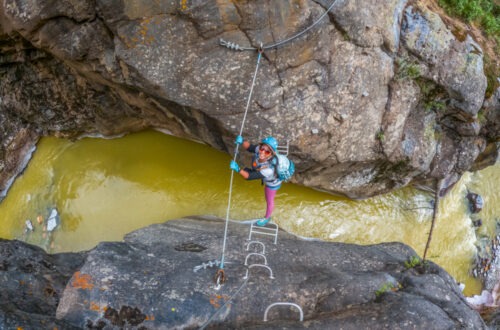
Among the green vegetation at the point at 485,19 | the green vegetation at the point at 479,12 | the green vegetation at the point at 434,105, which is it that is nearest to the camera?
the green vegetation at the point at 434,105

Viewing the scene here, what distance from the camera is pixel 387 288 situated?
552cm

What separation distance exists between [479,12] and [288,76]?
5.04m

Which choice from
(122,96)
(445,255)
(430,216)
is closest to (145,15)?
(122,96)

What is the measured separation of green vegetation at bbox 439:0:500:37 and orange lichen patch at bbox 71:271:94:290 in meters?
8.41

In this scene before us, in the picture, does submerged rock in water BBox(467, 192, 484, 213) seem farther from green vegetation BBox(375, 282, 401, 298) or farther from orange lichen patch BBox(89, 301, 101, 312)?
orange lichen patch BBox(89, 301, 101, 312)

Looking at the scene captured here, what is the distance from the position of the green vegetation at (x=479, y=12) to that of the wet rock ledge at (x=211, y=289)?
5504mm

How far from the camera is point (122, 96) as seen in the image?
7.83 m

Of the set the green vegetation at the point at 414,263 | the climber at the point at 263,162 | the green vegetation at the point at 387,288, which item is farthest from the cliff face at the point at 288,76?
the green vegetation at the point at 387,288

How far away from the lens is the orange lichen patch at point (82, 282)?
4738mm

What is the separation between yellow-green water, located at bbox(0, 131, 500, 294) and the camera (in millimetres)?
8867

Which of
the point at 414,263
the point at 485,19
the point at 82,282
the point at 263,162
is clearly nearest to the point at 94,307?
the point at 82,282

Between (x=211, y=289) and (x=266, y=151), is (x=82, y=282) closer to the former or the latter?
(x=211, y=289)

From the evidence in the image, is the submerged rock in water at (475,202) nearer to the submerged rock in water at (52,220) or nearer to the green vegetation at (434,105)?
the green vegetation at (434,105)

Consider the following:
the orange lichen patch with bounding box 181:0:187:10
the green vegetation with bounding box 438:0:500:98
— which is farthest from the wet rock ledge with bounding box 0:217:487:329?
the green vegetation with bounding box 438:0:500:98
